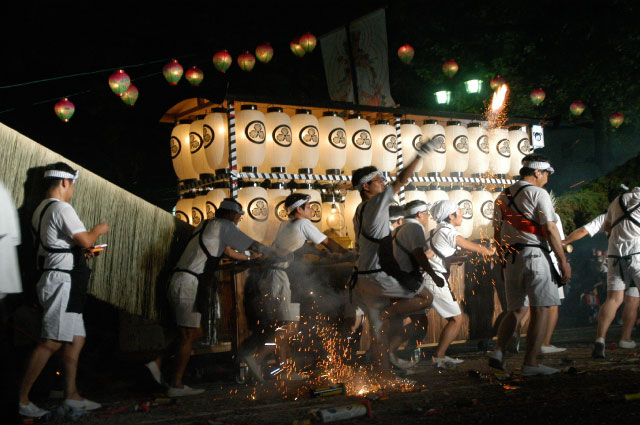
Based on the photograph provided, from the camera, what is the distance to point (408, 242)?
675 cm

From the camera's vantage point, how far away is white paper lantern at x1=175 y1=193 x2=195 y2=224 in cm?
996

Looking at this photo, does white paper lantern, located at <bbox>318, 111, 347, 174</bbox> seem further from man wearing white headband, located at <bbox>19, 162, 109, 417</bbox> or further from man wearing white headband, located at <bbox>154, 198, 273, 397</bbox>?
man wearing white headband, located at <bbox>19, 162, 109, 417</bbox>

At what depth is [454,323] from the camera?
745 centimetres

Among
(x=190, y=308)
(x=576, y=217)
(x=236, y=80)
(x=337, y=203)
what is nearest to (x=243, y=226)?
(x=337, y=203)

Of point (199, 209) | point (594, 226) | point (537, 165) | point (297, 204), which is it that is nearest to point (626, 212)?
point (594, 226)

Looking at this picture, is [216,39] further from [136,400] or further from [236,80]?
[136,400]

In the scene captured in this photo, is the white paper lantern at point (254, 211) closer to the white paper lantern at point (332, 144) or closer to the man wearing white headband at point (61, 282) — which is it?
the white paper lantern at point (332, 144)

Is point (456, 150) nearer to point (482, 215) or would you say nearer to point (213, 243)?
point (482, 215)

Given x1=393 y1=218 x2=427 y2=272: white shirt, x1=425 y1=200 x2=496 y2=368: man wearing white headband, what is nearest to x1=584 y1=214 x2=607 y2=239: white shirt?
x1=425 y1=200 x2=496 y2=368: man wearing white headband

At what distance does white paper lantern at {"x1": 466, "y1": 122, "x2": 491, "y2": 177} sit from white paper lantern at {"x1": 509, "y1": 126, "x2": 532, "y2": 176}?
0.64m

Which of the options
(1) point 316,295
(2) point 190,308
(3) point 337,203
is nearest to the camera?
(2) point 190,308

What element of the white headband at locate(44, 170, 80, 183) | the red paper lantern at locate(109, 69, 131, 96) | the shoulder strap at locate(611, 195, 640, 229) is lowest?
the shoulder strap at locate(611, 195, 640, 229)

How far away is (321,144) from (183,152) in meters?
2.15

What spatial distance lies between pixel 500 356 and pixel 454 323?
0.83 m
